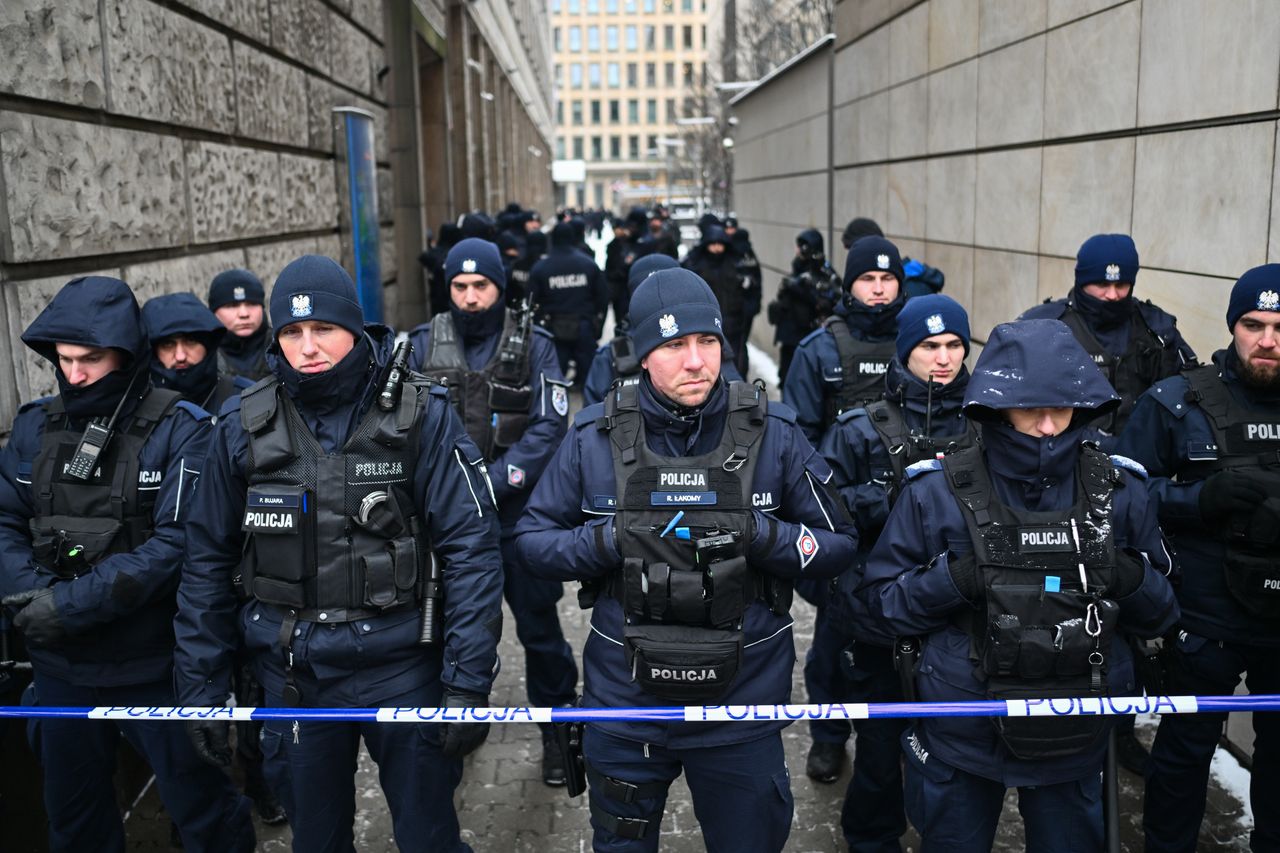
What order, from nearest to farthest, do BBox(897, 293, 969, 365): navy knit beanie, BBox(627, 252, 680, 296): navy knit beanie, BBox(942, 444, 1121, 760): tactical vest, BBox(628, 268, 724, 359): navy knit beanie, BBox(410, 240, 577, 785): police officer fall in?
BBox(942, 444, 1121, 760): tactical vest
BBox(628, 268, 724, 359): navy knit beanie
BBox(897, 293, 969, 365): navy knit beanie
BBox(410, 240, 577, 785): police officer
BBox(627, 252, 680, 296): navy knit beanie

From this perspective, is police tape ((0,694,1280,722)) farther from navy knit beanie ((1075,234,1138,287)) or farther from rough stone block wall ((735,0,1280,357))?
rough stone block wall ((735,0,1280,357))

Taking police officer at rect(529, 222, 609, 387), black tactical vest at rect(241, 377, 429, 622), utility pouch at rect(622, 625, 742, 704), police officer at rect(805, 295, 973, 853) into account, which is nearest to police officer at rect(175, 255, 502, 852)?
black tactical vest at rect(241, 377, 429, 622)

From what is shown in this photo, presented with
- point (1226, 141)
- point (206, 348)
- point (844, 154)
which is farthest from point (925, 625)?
point (844, 154)

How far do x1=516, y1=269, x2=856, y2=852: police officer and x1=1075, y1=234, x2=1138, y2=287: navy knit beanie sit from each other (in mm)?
2387

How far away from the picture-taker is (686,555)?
3.03m

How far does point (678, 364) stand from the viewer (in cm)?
312

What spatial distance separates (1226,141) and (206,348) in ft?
15.1

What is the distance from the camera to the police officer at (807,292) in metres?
9.58

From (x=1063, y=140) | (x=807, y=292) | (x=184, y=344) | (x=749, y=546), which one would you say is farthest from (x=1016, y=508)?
(x=807, y=292)

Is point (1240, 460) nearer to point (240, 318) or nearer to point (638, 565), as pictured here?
point (638, 565)

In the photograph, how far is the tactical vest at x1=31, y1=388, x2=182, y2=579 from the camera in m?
3.53

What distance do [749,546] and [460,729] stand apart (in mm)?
951

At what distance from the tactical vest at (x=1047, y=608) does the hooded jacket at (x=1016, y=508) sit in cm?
7

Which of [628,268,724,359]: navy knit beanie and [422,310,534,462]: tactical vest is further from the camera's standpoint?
[422,310,534,462]: tactical vest
